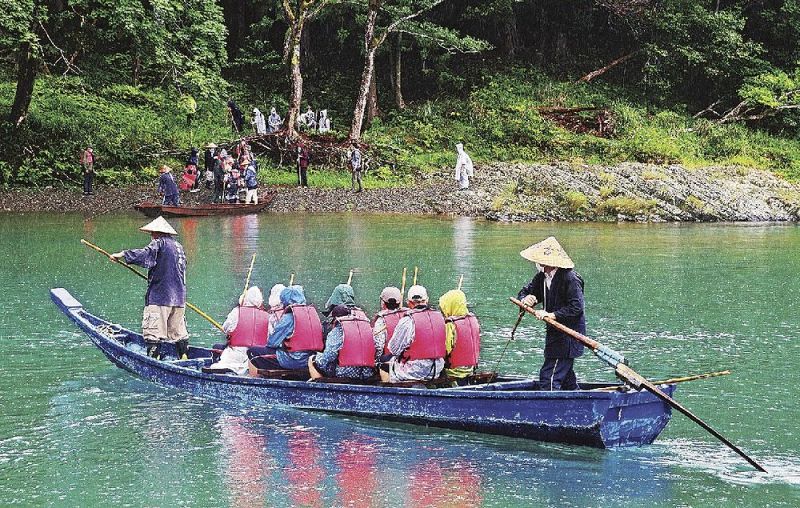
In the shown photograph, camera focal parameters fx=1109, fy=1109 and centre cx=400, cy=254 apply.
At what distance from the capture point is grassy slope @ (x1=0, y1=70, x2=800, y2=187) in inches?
1420

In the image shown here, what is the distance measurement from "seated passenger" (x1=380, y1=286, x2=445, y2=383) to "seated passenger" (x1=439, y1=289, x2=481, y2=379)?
0.16m

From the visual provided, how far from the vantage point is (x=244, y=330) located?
12.2 metres

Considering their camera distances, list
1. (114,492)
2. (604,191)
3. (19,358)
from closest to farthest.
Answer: (114,492) → (19,358) → (604,191)

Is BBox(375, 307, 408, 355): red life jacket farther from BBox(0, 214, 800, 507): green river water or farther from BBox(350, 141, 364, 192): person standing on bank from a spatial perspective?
BBox(350, 141, 364, 192): person standing on bank

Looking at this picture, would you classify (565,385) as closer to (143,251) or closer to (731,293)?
(143,251)

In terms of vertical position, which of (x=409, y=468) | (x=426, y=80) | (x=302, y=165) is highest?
(x=426, y=80)

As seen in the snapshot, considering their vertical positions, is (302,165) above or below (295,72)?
below

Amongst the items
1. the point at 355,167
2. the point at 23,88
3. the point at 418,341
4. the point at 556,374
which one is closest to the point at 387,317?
the point at 418,341

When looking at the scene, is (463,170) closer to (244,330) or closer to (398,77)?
(398,77)

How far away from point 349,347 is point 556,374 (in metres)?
2.12

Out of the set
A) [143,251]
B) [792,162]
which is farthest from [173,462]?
[792,162]

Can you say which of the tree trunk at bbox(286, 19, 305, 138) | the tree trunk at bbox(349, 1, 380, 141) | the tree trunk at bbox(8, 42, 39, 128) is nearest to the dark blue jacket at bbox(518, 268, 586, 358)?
the tree trunk at bbox(8, 42, 39, 128)

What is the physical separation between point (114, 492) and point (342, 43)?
122 feet

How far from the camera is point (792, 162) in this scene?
127 feet
